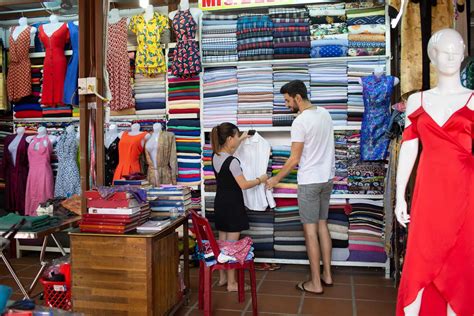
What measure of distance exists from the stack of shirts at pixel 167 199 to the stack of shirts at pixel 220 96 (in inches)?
63.4

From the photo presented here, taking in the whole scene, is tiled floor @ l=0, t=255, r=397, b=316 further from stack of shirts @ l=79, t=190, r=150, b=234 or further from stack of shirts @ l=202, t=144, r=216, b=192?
stack of shirts @ l=79, t=190, r=150, b=234

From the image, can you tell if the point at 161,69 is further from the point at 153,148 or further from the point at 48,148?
the point at 48,148

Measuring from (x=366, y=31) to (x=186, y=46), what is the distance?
5.99 feet

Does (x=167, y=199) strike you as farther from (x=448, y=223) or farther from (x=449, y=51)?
(x=449, y=51)

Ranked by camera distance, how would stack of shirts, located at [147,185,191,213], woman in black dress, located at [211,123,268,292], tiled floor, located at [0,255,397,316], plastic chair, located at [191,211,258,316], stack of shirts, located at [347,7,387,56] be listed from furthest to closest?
stack of shirts, located at [347,7,387,56], woman in black dress, located at [211,123,268,292], tiled floor, located at [0,255,397,316], stack of shirts, located at [147,185,191,213], plastic chair, located at [191,211,258,316]

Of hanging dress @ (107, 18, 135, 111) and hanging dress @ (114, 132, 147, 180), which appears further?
hanging dress @ (107, 18, 135, 111)

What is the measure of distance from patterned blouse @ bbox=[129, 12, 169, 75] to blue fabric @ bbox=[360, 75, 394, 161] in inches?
85.7

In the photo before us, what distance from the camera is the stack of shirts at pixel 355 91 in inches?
180

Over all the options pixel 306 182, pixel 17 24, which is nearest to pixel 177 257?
pixel 306 182

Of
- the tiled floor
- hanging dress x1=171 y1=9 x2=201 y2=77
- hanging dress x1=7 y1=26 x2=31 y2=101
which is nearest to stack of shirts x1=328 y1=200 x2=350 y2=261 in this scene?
the tiled floor

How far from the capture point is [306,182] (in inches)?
155

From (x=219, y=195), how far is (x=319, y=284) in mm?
1179

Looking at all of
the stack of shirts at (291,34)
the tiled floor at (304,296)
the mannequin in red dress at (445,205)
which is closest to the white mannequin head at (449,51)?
the mannequin in red dress at (445,205)

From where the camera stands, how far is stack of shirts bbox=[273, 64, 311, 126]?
4695mm
